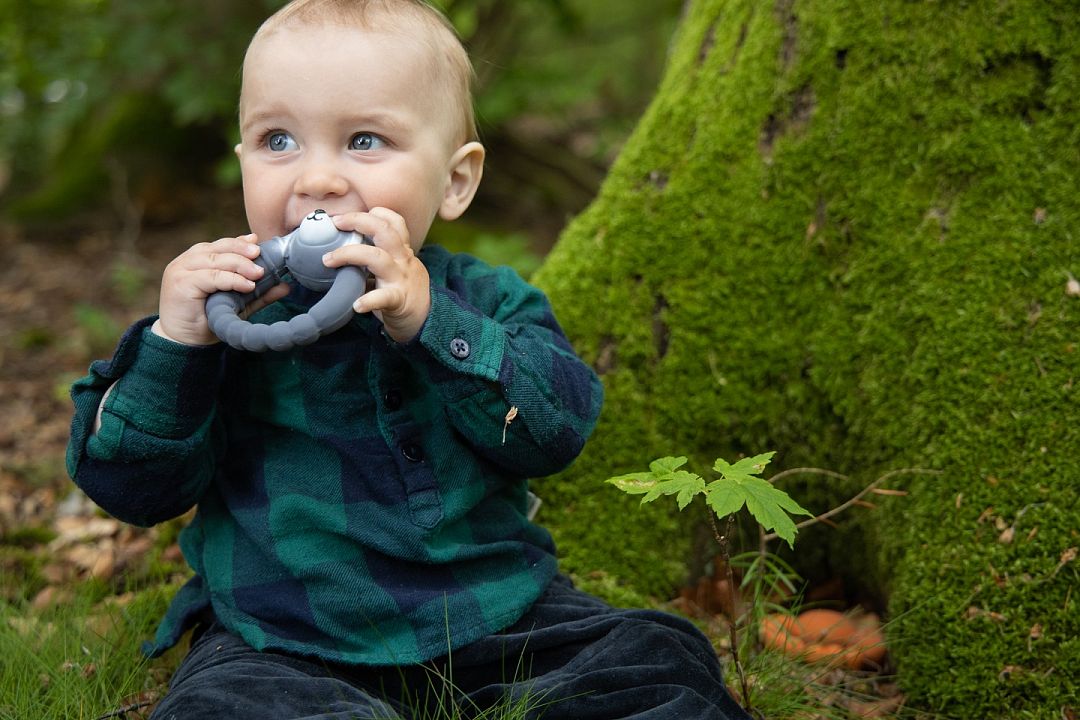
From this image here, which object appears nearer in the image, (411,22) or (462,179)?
(411,22)

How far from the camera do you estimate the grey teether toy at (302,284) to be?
187 centimetres

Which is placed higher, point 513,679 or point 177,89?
point 513,679

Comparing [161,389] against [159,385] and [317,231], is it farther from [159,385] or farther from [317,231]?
[317,231]

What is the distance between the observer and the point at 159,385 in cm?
206

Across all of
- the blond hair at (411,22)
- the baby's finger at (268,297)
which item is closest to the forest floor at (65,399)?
the baby's finger at (268,297)

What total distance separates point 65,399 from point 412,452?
11.6 ft

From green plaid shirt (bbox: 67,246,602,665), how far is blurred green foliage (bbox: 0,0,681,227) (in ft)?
10.9

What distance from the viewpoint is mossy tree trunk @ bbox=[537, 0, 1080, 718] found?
2381 millimetres

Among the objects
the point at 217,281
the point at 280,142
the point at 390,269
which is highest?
the point at 280,142

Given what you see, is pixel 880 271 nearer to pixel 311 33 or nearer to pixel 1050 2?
pixel 1050 2

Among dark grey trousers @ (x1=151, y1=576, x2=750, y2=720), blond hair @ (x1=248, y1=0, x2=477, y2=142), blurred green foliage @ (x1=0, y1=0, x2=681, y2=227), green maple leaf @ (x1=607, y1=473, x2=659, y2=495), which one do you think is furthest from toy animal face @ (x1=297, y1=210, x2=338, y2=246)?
blurred green foliage @ (x1=0, y1=0, x2=681, y2=227)

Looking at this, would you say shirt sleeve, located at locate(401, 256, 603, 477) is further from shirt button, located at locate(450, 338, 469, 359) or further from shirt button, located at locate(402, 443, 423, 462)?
shirt button, located at locate(402, 443, 423, 462)

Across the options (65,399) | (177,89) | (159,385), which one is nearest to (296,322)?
(159,385)

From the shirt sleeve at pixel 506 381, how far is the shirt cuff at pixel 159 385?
0.48 metres
